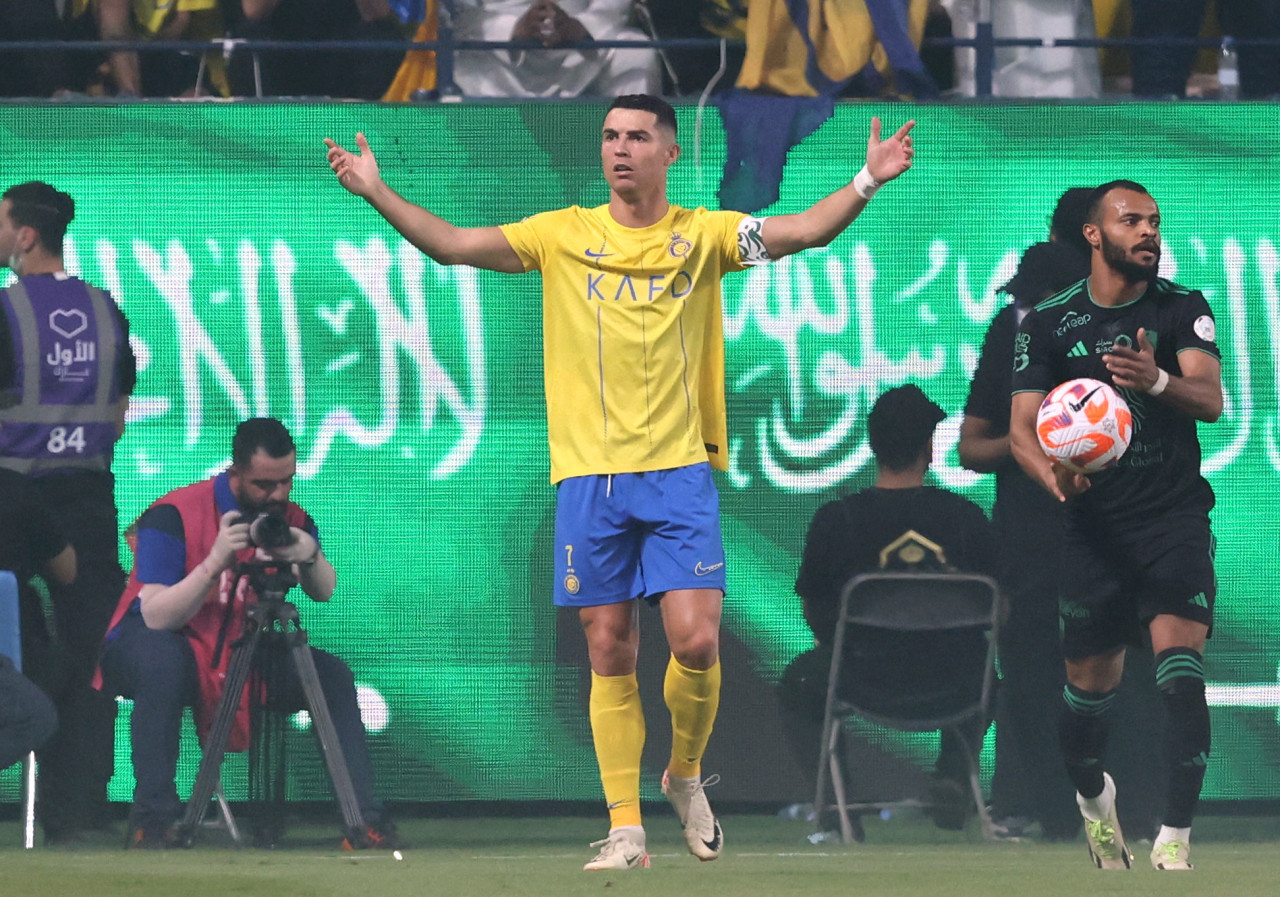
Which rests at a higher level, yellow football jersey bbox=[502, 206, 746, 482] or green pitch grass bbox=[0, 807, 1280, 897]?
→ yellow football jersey bbox=[502, 206, 746, 482]

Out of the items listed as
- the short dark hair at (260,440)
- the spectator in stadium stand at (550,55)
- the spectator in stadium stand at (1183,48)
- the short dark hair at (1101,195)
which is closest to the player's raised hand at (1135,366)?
the short dark hair at (1101,195)

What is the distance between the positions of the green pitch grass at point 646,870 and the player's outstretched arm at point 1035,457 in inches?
43.6

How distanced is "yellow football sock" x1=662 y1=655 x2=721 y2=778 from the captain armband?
1212 millimetres

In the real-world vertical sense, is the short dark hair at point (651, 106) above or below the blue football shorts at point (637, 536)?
above

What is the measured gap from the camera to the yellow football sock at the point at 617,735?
6.18m

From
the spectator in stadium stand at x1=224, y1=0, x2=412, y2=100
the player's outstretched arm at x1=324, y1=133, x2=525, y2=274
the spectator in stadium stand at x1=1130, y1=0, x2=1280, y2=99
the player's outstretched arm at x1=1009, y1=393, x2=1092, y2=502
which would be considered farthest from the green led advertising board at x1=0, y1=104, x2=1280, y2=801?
the player's outstretched arm at x1=324, y1=133, x2=525, y2=274

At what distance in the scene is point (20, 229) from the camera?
794 centimetres

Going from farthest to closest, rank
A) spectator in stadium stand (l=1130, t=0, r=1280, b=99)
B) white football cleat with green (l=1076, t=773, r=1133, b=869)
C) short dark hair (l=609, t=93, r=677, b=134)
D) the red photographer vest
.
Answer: spectator in stadium stand (l=1130, t=0, r=1280, b=99) < the red photographer vest < white football cleat with green (l=1076, t=773, r=1133, b=869) < short dark hair (l=609, t=93, r=677, b=134)

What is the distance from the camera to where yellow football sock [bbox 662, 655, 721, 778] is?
20.2 feet

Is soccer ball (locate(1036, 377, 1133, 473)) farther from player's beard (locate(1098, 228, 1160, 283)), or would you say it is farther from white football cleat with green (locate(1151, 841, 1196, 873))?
white football cleat with green (locate(1151, 841, 1196, 873))

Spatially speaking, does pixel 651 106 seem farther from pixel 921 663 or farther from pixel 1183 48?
pixel 1183 48

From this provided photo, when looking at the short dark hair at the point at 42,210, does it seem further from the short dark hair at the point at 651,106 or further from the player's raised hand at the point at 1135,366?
the player's raised hand at the point at 1135,366

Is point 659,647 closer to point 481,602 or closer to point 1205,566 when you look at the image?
point 481,602

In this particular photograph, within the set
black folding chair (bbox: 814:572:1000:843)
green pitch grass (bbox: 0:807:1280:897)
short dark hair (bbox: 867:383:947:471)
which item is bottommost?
green pitch grass (bbox: 0:807:1280:897)
